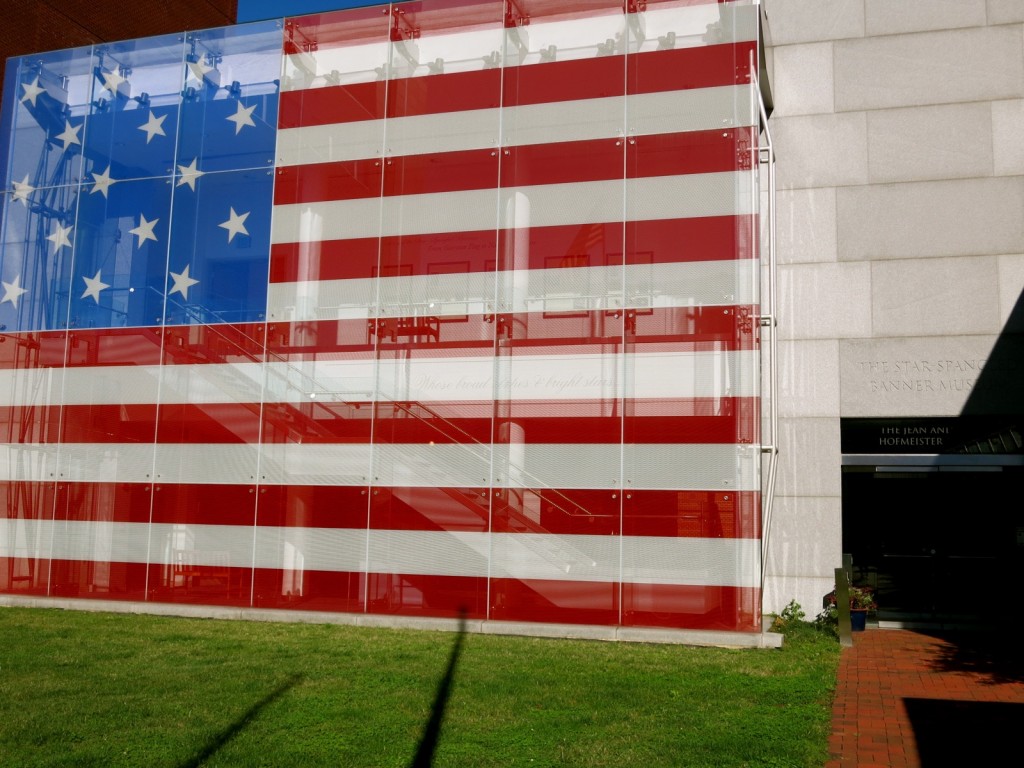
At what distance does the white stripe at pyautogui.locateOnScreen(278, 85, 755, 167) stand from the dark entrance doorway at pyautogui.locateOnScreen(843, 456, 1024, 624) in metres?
5.29

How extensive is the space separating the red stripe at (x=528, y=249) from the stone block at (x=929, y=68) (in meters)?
3.77

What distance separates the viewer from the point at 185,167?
602 inches

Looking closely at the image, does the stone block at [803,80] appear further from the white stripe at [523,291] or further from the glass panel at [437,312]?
the glass panel at [437,312]

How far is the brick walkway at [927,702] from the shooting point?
7.38m

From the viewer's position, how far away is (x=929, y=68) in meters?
14.9

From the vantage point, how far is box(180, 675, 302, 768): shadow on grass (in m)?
6.94

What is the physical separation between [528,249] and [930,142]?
5.94 m

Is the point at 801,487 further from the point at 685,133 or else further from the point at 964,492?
the point at 685,133

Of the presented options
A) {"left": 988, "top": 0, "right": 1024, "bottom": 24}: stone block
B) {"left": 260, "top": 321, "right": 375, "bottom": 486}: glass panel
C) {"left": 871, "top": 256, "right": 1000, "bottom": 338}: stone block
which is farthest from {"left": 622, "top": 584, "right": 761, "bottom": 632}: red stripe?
{"left": 988, "top": 0, "right": 1024, "bottom": 24}: stone block

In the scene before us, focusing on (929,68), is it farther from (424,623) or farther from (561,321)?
(424,623)

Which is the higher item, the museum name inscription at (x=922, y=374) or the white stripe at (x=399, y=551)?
the museum name inscription at (x=922, y=374)

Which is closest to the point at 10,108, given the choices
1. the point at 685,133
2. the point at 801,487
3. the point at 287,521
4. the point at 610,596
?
the point at 287,521

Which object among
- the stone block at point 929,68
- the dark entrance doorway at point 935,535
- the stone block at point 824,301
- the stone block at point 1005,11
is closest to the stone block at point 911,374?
the stone block at point 824,301

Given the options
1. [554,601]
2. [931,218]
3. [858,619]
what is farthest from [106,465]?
[931,218]
